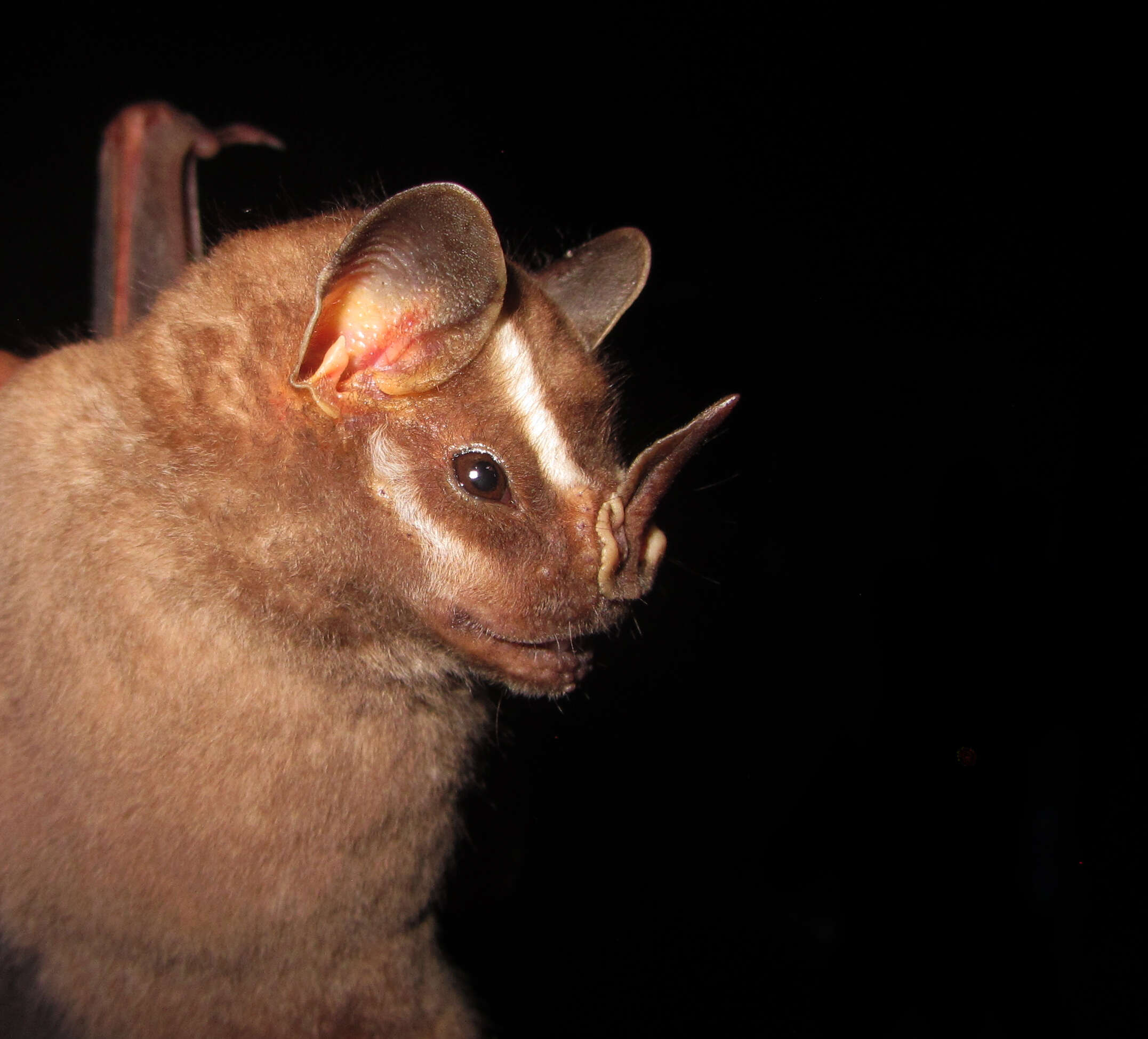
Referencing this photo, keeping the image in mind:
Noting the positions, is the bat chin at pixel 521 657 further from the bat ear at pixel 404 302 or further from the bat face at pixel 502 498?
the bat ear at pixel 404 302

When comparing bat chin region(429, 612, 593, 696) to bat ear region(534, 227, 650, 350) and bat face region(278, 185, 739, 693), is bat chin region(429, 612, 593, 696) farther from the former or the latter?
bat ear region(534, 227, 650, 350)

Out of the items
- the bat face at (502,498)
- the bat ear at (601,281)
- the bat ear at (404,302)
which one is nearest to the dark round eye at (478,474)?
the bat face at (502,498)

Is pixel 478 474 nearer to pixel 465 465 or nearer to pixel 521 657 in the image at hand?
pixel 465 465

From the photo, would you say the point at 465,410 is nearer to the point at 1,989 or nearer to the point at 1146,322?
the point at 1,989

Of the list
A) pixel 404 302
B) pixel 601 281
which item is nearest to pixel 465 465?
pixel 404 302

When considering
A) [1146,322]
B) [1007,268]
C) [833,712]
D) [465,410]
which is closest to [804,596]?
[833,712]
